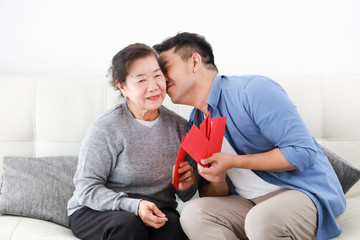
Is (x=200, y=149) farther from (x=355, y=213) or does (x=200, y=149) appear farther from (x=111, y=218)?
(x=355, y=213)

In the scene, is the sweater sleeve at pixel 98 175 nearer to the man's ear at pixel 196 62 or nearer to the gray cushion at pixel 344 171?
the man's ear at pixel 196 62

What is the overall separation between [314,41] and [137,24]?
3.16ft

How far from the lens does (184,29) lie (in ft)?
7.39

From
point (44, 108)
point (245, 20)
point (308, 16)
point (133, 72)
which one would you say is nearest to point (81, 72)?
point (44, 108)

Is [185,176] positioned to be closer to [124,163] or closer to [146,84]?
[124,163]

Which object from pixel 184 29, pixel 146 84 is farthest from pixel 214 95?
pixel 184 29

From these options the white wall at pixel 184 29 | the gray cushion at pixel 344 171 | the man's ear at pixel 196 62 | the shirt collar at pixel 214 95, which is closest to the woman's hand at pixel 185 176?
the shirt collar at pixel 214 95

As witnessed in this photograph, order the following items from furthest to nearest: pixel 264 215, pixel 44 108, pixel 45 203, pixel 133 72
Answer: pixel 44 108 < pixel 45 203 < pixel 133 72 < pixel 264 215

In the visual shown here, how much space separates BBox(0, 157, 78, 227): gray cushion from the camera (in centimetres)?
167

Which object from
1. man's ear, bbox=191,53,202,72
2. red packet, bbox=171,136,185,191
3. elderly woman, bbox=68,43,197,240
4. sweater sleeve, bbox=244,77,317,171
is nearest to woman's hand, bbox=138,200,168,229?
elderly woman, bbox=68,43,197,240

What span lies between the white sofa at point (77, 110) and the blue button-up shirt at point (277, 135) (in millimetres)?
400

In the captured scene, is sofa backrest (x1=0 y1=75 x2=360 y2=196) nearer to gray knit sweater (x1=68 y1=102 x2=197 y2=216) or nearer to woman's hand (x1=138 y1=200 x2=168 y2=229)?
gray knit sweater (x1=68 y1=102 x2=197 y2=216)

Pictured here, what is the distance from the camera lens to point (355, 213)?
5.59 ft

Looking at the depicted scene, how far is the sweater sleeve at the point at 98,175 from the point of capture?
147cm
